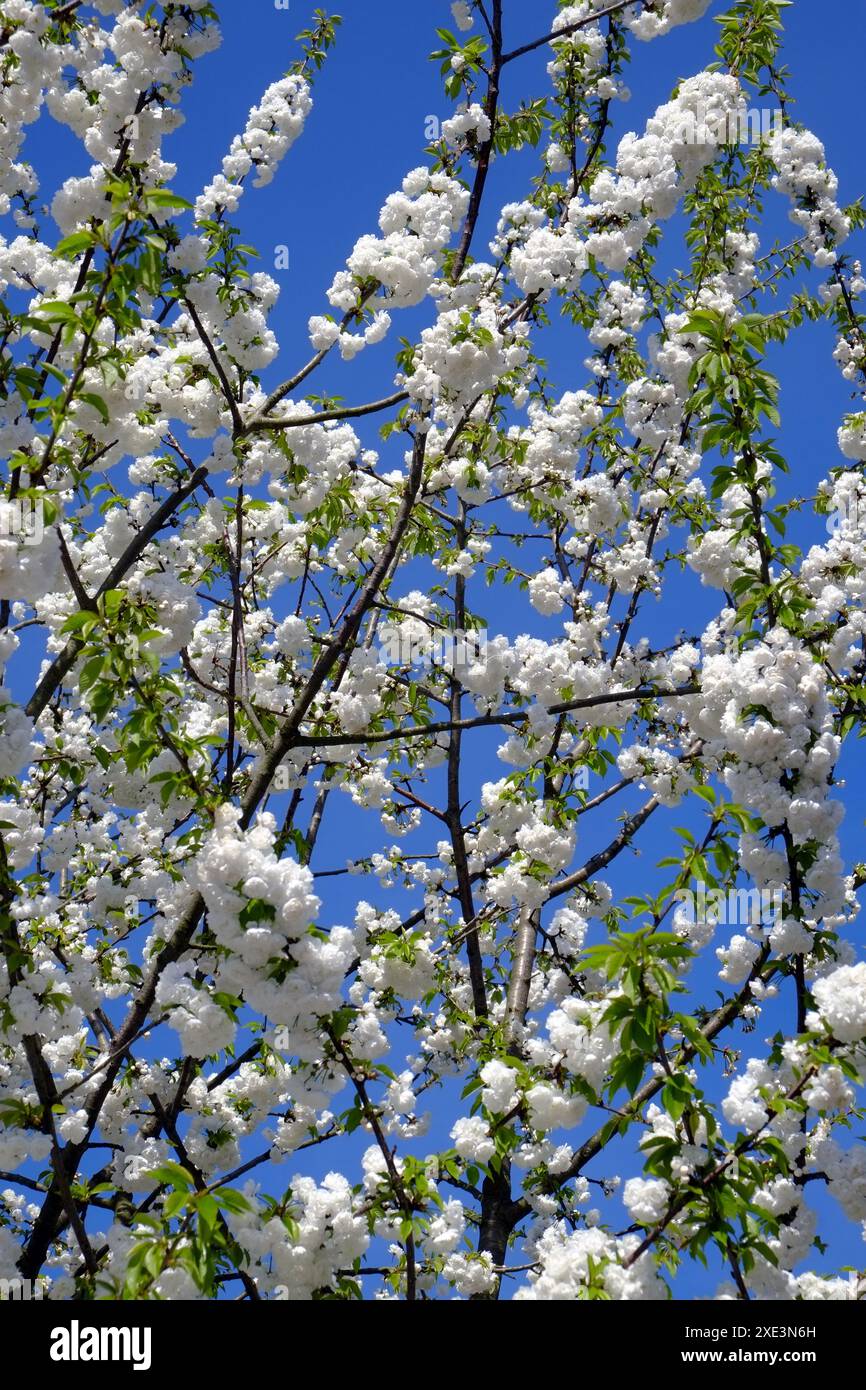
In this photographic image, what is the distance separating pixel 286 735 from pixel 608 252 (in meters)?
3.44

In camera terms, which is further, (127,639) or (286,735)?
(286,735)

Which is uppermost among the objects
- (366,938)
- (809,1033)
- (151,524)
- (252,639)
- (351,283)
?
(351,283)

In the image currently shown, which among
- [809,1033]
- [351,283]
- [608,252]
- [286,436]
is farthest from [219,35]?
[809,1033]

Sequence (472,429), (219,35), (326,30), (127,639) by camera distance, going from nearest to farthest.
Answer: (127,639)
(219,35)
(472,429)
(326,30)

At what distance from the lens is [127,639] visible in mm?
3996

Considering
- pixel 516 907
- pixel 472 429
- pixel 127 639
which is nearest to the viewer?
pixel 127 639

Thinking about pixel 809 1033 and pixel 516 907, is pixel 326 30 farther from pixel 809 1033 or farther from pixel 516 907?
pixel 809 1033

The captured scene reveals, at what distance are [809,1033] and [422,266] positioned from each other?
11.9ft

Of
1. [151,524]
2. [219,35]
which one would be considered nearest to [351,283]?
[219,35]

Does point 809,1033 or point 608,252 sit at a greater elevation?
point 608,252

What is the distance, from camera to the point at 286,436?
559 centimetres

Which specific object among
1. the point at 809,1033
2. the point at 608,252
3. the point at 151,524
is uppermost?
the point at 608,252
